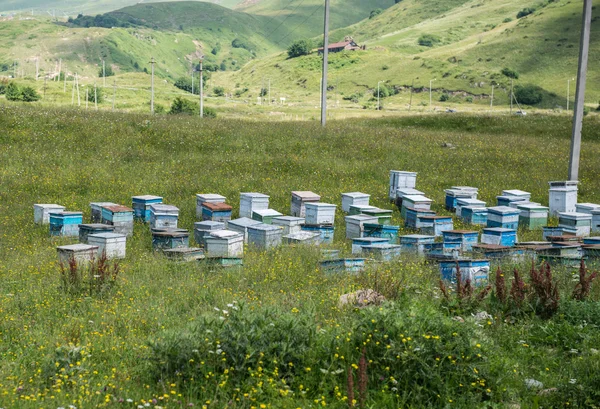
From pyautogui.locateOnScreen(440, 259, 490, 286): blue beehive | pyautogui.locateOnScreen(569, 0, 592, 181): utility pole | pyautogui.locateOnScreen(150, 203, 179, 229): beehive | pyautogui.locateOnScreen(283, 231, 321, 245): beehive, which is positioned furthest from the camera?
pyautogui.locateOnScreen(569, 0, 592, 181): utility pole

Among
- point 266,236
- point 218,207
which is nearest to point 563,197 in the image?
point 266,236

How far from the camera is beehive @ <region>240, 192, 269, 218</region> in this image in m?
16.5

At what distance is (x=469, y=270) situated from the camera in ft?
35.1

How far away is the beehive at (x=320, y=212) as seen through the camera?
16.1 m

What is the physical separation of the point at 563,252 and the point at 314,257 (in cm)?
490

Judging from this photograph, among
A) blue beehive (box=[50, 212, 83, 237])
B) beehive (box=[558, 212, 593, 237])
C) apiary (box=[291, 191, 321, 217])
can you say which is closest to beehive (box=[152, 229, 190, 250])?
blue beehive (box=[50, 212, 83, 237])

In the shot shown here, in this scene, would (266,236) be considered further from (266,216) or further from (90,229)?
(90,229)

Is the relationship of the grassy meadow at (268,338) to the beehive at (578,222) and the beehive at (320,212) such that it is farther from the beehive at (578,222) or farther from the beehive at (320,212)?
the beehive at (578,222)

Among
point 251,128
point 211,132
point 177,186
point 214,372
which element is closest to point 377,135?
point 251,128

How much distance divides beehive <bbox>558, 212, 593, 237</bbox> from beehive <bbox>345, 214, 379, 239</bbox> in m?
4.92

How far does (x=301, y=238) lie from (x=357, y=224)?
204 centimetres

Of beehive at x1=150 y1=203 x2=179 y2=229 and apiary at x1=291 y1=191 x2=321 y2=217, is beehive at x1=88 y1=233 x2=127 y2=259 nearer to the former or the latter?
beehive at x1=150 y1=203 x2=179 y2=229

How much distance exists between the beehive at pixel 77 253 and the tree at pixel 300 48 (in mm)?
167087

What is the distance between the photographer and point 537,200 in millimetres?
21969
